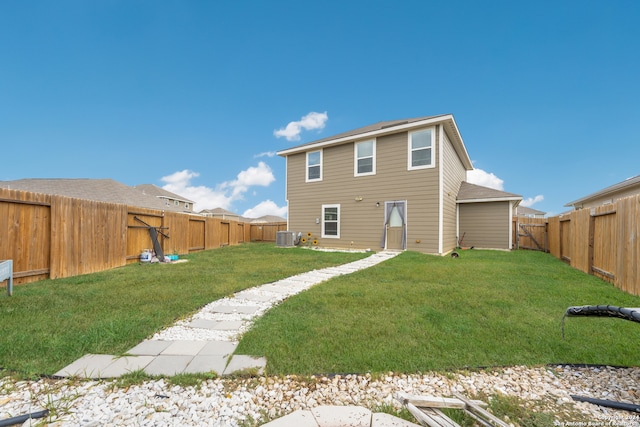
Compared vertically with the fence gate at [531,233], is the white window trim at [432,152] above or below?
above

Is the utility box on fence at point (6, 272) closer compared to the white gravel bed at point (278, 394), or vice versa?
the white gravel bed at point (278, 394)

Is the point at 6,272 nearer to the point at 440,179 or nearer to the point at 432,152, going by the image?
the point at 440,179

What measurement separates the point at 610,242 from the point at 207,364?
7601mm

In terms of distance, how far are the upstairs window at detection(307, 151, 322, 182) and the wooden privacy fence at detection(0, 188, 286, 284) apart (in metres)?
6.30

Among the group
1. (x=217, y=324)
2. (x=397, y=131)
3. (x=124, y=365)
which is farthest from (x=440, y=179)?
(x=124, y=365)

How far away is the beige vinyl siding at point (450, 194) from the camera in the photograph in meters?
9.73

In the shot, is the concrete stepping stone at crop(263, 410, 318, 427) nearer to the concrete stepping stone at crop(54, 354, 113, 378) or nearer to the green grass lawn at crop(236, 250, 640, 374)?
the green grass lawn at crop(236, 250, 640, 374)

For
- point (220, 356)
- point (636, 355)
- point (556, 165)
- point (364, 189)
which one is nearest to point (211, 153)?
point (364, 189)

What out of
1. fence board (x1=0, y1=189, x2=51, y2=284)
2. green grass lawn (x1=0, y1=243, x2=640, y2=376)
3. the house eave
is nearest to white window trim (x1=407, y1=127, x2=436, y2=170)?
the house eave

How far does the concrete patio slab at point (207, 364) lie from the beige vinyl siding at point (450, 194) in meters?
9.20

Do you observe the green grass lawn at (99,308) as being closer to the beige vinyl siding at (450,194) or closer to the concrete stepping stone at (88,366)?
the concrete stepping stone at (88,366)

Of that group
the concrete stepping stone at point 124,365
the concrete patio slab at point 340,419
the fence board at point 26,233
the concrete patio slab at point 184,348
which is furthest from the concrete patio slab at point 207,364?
the fence board at point 26,233

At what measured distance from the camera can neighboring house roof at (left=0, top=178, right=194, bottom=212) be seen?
16.2m

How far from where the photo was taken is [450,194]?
10766mm
